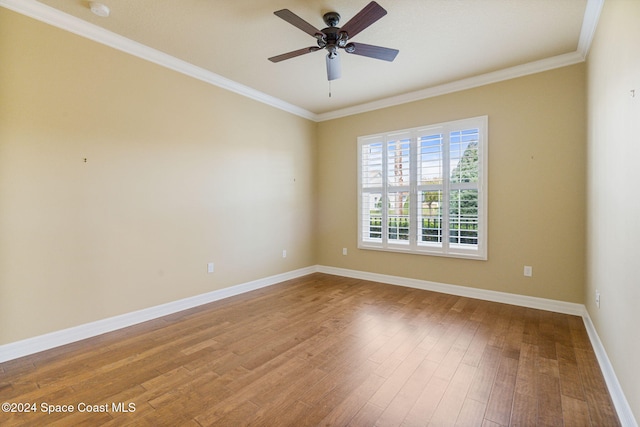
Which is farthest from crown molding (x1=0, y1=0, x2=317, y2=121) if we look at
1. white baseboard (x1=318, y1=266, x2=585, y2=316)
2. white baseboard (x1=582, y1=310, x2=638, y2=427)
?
white baseboard (x1=582, y1=310, x2=638, y2=427)

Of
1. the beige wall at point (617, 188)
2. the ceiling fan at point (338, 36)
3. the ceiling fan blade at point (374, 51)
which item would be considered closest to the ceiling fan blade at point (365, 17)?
the ceiling fan at point (338, 36)

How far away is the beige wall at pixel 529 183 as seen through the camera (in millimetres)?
3203

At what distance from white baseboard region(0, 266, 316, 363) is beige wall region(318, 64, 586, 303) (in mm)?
2698

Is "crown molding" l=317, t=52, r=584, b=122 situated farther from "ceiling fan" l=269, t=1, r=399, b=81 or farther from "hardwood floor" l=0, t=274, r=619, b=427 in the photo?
"hardwood floor" l=0, t=274, r=619, b=427

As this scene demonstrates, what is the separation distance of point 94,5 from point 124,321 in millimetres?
2839

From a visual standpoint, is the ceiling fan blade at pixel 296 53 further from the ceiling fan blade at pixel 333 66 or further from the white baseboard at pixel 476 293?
the white baseboard at pixel 476 293

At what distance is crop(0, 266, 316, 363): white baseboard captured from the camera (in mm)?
2334

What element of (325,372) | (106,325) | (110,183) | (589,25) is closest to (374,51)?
(589,25)

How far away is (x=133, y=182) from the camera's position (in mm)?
3004

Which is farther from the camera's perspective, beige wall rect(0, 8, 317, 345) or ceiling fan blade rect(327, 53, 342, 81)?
ceiling fan blade rect(327, 53, 342, 81)

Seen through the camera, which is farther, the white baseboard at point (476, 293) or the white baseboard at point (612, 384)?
the white baseboard at point (476, 293)

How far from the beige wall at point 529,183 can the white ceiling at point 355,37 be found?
0.26 meters

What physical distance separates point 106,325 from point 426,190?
13.4 feet

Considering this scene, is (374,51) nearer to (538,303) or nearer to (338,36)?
(338,36)
